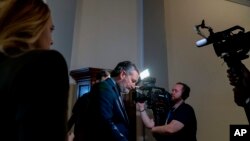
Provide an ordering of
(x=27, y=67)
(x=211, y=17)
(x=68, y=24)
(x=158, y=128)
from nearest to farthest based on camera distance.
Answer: (x=27, y=67), (x=158, y=128), (x=68, y=24), (x=211, y=17)

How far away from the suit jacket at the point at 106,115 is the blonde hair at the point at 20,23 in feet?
3.44

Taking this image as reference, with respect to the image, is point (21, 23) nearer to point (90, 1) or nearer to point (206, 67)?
point (90, 1)

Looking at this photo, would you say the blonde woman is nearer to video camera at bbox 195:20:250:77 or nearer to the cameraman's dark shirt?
video camera at bbox 195:20:250:77

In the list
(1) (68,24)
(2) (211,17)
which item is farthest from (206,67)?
(1) (68,24)

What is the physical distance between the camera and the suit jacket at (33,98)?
486mm

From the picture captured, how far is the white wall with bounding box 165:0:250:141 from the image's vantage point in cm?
359

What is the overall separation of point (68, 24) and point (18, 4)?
2.55 meters

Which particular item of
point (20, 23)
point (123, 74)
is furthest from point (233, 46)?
point (20, 23)

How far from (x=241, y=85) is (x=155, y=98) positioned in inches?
44.0

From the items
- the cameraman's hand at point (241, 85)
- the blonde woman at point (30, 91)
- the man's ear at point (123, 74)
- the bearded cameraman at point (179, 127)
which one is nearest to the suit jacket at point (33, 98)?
the blonde woman at point (30, 91)

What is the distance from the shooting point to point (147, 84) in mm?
2662

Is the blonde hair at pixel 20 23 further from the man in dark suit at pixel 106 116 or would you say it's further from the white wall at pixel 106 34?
the white wall at pixel 106 34

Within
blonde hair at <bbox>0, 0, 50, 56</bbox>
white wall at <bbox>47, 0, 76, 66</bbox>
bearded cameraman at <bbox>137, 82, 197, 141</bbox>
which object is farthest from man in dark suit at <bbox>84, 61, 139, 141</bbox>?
white wall at <bbox>47, 0, 76, 66</bbox>

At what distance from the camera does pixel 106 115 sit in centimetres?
164
